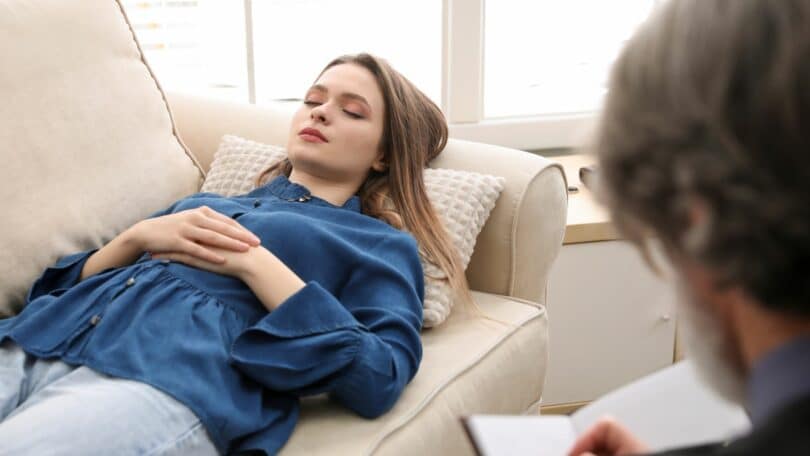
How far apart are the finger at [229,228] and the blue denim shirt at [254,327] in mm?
49

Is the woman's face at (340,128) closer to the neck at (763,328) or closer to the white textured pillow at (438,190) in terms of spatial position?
the white textured pillow at (438,190)

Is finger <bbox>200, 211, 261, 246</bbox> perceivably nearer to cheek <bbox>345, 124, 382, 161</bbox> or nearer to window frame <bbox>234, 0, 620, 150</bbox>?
cheek <bbox>345, 124, 382, 161</bbox>

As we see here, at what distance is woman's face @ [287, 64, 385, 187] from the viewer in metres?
1.73

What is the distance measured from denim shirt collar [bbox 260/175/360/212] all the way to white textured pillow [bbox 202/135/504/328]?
0.37 feet

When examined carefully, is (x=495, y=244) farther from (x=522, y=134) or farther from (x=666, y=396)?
(x=522, y=134)

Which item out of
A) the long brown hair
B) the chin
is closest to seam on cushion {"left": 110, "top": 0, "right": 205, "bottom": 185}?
the long brown hair

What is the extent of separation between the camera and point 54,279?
63.4 inches

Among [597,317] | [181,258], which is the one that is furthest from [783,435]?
[597,317]

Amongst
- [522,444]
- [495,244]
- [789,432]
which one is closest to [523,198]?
[495,244]

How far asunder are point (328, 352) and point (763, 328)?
815mm

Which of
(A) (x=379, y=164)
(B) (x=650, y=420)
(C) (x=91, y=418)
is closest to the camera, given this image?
(B) (x=650, y=420)

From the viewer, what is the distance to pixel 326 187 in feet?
5.84

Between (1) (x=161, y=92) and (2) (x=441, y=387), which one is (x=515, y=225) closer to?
(2) (x=441, y=387)

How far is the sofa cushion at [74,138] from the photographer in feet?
5.28
